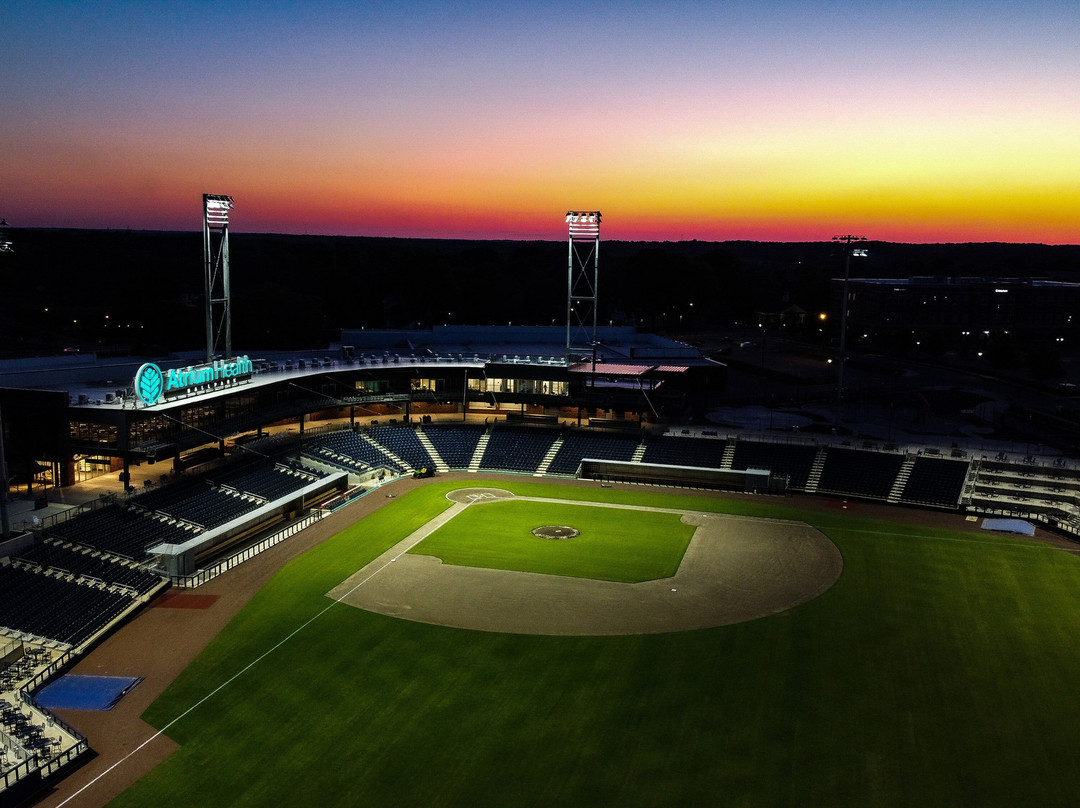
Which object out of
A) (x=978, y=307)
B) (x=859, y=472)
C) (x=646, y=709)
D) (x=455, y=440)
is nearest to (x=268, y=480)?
(x=455, y=440)

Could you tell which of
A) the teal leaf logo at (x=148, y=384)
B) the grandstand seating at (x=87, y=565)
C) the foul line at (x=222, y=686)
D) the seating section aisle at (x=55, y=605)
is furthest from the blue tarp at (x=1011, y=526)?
the teal leaf logo at (x=148, y=384)

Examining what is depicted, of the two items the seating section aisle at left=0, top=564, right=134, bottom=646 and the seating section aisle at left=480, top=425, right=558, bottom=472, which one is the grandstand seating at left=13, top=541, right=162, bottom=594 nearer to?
the seating section aisle at left=0, top=564, right=134, bottom=646

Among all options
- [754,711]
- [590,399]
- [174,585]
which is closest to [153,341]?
[590,399]

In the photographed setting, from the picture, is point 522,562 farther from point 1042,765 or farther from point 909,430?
point 909,430

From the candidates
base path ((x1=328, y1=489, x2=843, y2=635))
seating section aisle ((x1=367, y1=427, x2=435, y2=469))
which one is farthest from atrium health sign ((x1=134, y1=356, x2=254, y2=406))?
base path ((x1=328, y1=489, x2=843, y2=635))

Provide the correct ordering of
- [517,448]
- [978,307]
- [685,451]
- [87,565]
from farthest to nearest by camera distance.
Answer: [978,307], [517,448], [685,451], [87,565]

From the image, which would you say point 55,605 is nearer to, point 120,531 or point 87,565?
point 87,565
